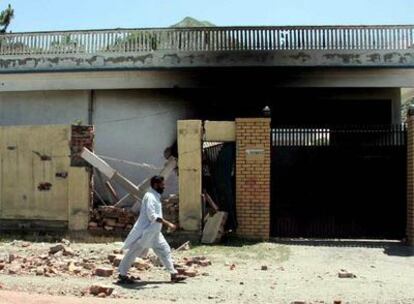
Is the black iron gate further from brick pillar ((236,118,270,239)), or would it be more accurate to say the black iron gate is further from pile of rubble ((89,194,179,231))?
pile of rubble ((89,194,179,231))

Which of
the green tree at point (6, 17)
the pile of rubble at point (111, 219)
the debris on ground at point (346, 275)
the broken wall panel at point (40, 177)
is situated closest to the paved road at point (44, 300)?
the debris on ground at point (346, 275)

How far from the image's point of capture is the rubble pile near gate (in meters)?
8.99

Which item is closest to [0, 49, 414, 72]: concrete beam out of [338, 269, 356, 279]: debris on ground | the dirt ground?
the dirt ground

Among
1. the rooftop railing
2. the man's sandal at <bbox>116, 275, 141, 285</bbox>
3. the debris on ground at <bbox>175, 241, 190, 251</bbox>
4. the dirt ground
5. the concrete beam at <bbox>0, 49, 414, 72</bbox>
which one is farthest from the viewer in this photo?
the rooftop railing

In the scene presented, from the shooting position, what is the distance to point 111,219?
41.9 ft

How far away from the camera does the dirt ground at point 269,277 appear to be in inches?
303

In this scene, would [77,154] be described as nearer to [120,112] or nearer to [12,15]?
[120,112]

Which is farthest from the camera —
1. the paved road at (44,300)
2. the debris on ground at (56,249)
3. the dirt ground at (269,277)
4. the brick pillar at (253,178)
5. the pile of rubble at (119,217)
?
the pile of rubble at (119,217)

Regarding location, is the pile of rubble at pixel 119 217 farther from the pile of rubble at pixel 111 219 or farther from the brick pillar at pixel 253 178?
the brick pillar at pixel 253 178

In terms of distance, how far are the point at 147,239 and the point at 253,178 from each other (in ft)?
14.2

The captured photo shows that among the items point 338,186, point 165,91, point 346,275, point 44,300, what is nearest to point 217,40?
point 165,91

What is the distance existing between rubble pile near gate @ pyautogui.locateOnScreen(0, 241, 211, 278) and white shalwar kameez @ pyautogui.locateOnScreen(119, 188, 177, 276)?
0.49 metres

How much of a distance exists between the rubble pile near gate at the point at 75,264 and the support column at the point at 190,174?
211 centimetres

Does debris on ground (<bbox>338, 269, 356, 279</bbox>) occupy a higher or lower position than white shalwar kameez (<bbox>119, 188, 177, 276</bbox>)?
lower
